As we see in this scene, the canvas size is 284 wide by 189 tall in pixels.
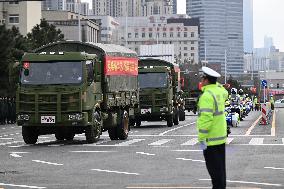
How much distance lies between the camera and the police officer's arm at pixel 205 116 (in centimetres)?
1076

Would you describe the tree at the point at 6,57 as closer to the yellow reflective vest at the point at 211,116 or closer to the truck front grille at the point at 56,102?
the truck front grille at the point at 56,102

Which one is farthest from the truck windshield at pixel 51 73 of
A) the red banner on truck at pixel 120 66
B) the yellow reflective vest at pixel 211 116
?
the yellow reflective vest at pixel 211 116

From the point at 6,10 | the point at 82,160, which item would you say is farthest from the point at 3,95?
the point at 6,10

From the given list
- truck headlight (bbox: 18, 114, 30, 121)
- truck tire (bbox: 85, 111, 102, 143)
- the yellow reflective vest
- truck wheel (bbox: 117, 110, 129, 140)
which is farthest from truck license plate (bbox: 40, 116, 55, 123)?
the yellow reflective vest

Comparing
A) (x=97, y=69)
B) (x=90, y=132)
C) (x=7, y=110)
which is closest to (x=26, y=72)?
(x=97, y=69)

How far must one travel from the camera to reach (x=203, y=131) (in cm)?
1076

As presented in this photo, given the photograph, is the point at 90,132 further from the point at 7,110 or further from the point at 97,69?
the point at 7,110

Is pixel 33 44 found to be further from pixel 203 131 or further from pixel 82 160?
pixel 203 131

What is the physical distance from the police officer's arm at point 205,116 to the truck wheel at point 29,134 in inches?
667

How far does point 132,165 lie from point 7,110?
37.0 metres

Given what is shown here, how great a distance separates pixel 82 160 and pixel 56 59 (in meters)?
6.98

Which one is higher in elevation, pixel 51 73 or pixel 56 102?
pixel 51 73

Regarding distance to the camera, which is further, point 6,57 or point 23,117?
point 6,57

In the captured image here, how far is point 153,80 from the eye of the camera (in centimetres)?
4166
